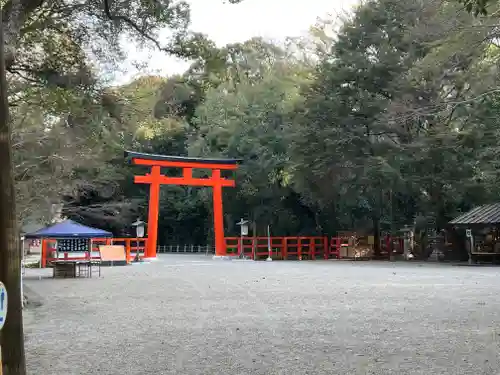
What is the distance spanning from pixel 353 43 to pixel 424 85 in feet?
13.2

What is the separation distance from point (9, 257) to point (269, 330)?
399 centimetres

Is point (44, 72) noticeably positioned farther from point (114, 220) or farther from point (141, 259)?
point (114, 220)

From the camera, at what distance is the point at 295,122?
24000mm

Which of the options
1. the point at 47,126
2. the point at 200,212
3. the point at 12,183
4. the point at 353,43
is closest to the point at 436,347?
the point at 12,183

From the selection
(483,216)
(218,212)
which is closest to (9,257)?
(483,216)

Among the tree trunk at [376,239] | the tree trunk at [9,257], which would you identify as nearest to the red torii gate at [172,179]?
the tree trunk at [376,239]

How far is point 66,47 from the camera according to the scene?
9445 mm

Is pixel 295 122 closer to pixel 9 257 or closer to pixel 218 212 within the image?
pixel 218 212

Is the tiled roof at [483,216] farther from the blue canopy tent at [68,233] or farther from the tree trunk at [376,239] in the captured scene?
the blue canopy tent at [68,233]

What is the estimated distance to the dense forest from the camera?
9531 mm

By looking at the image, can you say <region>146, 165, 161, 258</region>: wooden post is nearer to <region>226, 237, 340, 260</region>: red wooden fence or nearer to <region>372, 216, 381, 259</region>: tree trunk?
<region>226, 237, 340, 260</region>: red wooden fence

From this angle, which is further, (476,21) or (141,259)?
(141,259)

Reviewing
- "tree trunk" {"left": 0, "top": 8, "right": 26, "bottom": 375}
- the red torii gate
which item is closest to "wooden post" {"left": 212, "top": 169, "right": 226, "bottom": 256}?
the red torii gate

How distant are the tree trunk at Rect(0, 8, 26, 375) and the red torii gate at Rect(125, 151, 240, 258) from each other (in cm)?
2221
